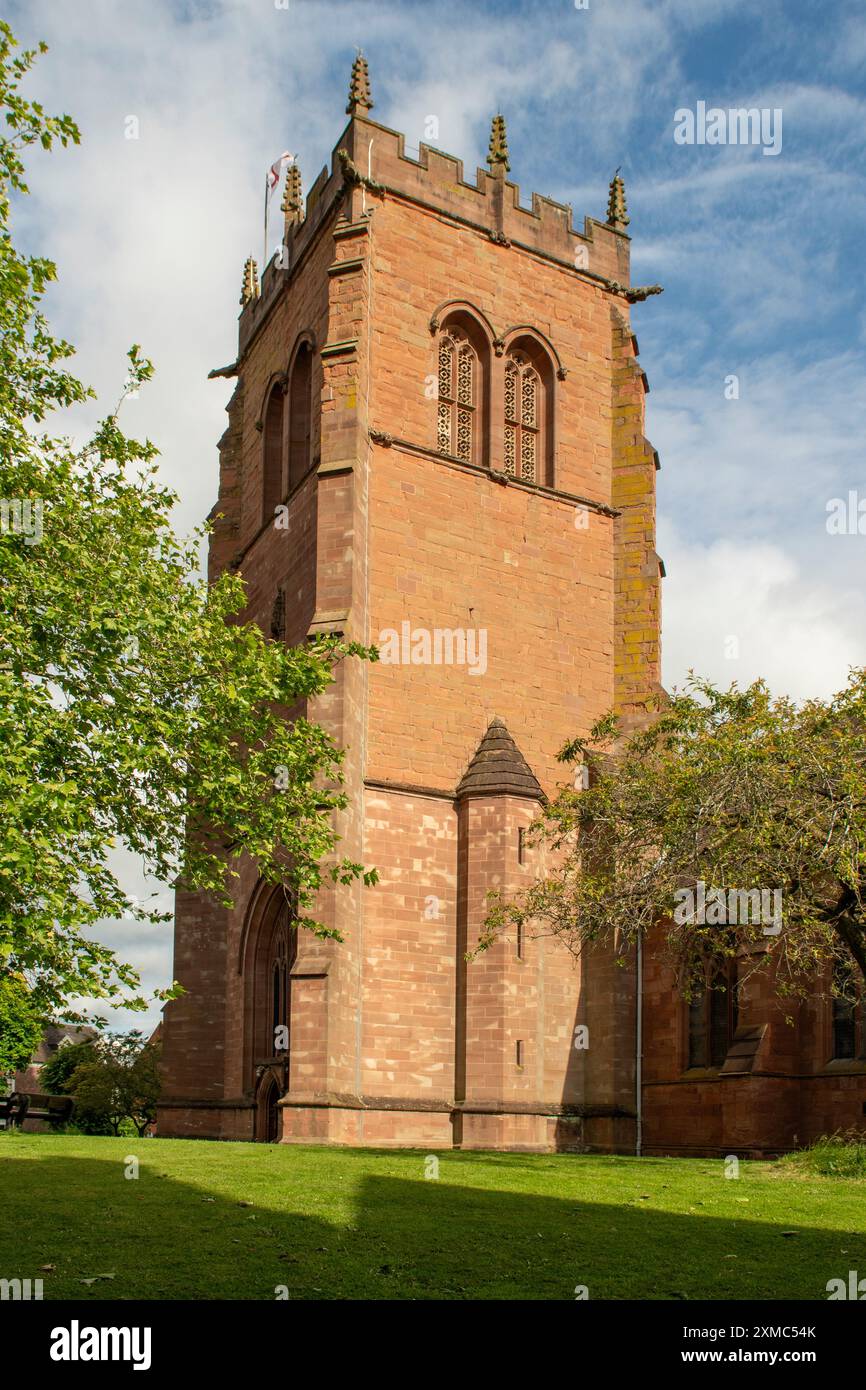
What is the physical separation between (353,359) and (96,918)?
1581 centimetres

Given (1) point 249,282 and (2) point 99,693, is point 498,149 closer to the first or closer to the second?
(1) point 249,282

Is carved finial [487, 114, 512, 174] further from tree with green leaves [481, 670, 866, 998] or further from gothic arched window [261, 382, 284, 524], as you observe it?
tree with green leaves [481, 670, 866, 998]

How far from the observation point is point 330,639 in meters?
20.2

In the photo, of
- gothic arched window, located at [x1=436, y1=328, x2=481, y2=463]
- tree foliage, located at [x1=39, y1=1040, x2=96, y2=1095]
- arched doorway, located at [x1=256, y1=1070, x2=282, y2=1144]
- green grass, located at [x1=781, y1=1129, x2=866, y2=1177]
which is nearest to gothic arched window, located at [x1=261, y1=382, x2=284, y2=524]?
gothic arched window, located at [x1=436, y1=328, x2=481, y2=463]

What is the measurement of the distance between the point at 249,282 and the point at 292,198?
12.0 ft

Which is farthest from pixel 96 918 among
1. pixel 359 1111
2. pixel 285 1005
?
pixel 285 1005

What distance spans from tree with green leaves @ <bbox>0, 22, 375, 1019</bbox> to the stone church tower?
5.95m

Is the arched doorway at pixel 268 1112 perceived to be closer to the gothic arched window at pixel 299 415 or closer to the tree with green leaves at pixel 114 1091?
the gothic arched window at pixel 299 415

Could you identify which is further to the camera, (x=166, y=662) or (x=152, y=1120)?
(x=152, y=1120)

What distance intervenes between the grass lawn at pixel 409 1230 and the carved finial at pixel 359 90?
21.1m

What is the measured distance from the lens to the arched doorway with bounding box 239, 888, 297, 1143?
27.3m

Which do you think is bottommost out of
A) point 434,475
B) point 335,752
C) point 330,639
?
point 335,752

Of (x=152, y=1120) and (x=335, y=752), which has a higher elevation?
(x=335, y=752)
